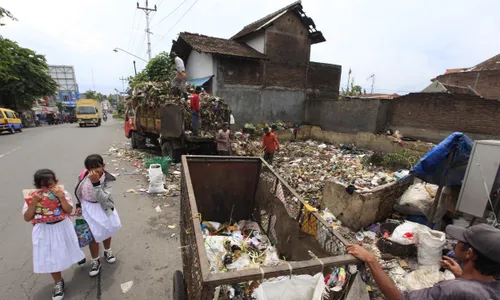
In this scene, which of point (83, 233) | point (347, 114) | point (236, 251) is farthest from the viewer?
point (347, 114)

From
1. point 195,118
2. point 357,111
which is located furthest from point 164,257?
point 357,111

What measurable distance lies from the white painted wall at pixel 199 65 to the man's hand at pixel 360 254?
1192 centimetres

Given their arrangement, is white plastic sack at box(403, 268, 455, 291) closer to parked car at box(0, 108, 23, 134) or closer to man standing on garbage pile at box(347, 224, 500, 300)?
man standing on garbage pile at box(347, 224, 500, 300)

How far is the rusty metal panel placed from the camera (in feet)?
22.5

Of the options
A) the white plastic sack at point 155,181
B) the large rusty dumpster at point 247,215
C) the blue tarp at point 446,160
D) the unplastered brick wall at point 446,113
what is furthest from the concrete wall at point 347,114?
the white plastic sack at point 155,181

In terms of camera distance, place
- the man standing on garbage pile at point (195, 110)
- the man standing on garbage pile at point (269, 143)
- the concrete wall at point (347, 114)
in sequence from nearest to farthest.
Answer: the man standing on garbage pile at point (195, 110) < the man standing on garbage pile at point (269, 143) < the concrete wall at point (347, 114)

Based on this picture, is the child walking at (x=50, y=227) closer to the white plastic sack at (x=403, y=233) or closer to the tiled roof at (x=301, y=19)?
the white plastic sack at (x=403, y=233)

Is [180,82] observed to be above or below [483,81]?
below

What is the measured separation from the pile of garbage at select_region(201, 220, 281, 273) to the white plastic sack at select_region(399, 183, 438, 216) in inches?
119

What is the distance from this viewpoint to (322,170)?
281 inches

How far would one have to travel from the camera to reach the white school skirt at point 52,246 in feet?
7.34

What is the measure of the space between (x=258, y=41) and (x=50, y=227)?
1363 cm

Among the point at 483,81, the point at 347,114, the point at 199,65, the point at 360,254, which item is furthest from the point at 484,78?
the point at 360,254

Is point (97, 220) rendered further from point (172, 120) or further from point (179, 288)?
point (172, 120)
